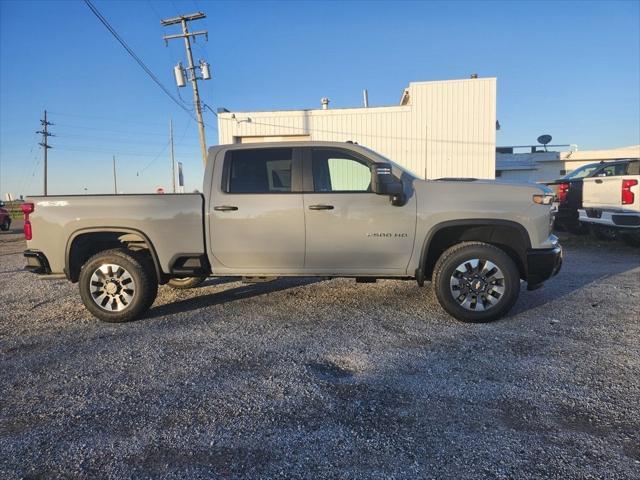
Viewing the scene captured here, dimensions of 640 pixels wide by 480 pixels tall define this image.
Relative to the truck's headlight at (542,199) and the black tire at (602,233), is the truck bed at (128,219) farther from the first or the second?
the black tire at (602,233)

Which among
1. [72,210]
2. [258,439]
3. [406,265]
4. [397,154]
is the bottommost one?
[258,439]

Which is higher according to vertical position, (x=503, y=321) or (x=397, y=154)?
(x=397, y=154)

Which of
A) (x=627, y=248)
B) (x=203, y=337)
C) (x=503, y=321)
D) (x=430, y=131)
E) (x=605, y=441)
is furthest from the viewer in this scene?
(x=430, y=131)

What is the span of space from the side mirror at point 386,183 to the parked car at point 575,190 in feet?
24.4

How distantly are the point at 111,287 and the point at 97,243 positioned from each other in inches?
26.6

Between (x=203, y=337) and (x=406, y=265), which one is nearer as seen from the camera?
(x=203, y=337)

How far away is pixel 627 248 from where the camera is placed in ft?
32.8

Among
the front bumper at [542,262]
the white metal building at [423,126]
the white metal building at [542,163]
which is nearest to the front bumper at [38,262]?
the front bumper at [542,262]

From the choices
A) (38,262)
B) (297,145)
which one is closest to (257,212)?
(297,145)

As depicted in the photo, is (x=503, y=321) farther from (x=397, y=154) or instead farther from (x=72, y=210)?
(x=397, y=154)

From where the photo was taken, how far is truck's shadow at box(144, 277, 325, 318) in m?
5.46

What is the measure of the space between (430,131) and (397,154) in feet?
4.96

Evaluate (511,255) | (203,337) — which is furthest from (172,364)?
(511,255)

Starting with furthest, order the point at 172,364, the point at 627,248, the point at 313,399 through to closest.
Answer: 1. the point at 627,248
2. the point at 172,364
3. the point at 313,399
